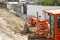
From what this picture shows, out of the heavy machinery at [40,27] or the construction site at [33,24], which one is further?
the heavy machinery at [40,27]

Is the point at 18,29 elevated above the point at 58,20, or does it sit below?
below

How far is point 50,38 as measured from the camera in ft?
30.3

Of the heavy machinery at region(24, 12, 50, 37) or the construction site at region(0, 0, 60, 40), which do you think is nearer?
the construction site at region(0, 0, 60, 40)

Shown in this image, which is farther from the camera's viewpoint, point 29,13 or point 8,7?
point 8,7

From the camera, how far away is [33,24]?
17734 mm

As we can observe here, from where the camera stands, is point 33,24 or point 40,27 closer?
point 40,27

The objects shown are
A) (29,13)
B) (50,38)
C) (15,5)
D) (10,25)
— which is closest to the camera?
(50,38)

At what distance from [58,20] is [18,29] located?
34.6 feet

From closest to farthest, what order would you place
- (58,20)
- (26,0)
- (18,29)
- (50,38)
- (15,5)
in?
(58,20) → (50,38) → (18,29) → (15,5) → (26,0)

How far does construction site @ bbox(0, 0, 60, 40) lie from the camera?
29.3 feet

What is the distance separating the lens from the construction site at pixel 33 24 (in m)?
8.94

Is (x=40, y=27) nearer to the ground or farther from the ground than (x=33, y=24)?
farther from the ground

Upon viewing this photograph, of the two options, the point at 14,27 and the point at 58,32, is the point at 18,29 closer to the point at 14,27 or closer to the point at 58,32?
the point at 14,27

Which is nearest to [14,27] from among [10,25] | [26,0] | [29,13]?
[10,25]
